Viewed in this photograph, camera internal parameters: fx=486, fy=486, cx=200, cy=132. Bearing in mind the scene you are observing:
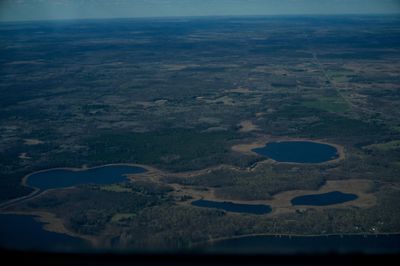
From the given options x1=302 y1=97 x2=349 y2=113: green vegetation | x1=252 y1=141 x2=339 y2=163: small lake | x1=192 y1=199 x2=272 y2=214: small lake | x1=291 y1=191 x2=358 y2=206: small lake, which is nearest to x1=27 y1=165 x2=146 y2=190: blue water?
x1=192 y1=199 x2=272 y2=214: small lake

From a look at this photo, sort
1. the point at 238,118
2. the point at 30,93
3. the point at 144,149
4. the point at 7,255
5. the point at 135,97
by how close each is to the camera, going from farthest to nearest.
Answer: the point at 30,93 → the point at 135,97 → the point at 238,118 → the point at 144,149 → the point at 7,255

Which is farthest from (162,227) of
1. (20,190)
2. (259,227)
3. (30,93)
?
(30,93)

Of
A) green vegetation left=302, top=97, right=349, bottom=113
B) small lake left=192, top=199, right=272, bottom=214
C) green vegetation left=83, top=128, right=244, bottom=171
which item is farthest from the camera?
green vegetation left=302, top=97, right=349, bottom=113

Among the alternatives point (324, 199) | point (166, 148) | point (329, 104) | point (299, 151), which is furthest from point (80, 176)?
point (329, 104)

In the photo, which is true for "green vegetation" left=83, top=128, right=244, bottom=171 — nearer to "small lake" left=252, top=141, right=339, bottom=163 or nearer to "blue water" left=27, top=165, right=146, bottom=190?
"blue water" left=27, top=165, right=146, bottom=190

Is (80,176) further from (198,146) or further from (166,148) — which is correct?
(198,146)

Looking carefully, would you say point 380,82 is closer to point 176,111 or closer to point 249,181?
point 176,111
